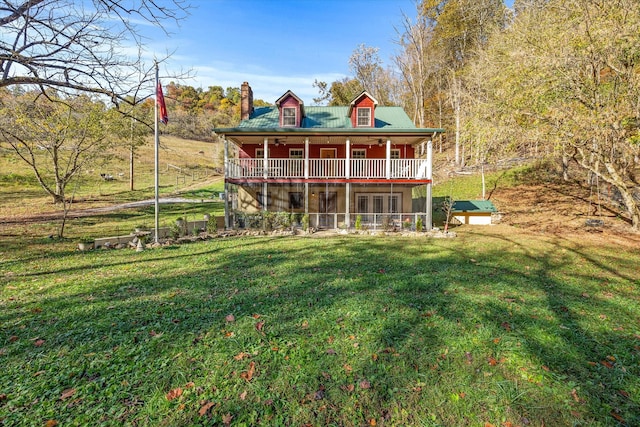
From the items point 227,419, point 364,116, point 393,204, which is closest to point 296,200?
point 393,204

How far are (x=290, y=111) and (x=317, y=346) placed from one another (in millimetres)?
14959

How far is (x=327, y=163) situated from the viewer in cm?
1669

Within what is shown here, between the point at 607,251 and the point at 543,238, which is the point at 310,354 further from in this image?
the point at 543,238

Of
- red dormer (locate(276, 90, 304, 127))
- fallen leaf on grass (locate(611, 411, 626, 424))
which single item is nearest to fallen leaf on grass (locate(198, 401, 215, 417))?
fallen leaf on grass (locate(611, 411, 626, 424))

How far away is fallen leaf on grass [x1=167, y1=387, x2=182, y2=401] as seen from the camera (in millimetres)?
3138

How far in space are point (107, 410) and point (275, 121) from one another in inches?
643

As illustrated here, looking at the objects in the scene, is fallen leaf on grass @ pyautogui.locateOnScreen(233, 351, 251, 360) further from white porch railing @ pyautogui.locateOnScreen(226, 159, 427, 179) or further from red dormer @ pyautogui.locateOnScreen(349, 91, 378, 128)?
red dormer @ pyautogui.locateOnScreen(349, 91, 378, 128)

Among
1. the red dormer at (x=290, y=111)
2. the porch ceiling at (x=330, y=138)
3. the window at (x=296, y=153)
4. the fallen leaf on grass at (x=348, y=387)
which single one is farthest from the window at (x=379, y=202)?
the fallen leaf on grass at (x=348, y=387)

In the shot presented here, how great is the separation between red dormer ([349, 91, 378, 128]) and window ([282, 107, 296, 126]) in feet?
10.9

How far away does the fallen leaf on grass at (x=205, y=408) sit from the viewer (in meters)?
2.94

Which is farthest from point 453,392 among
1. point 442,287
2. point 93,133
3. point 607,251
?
point 93,133

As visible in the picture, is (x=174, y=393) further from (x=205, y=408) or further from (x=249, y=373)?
(x=249, y=373)

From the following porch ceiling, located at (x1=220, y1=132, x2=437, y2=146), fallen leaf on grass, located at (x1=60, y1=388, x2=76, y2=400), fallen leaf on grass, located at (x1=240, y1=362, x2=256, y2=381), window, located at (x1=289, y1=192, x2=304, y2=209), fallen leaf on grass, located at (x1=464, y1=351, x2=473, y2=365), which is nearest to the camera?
fallen leaf on grass, located at (x1=60, y1=388, x2=76, y2=400)

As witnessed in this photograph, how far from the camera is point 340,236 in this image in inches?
541
